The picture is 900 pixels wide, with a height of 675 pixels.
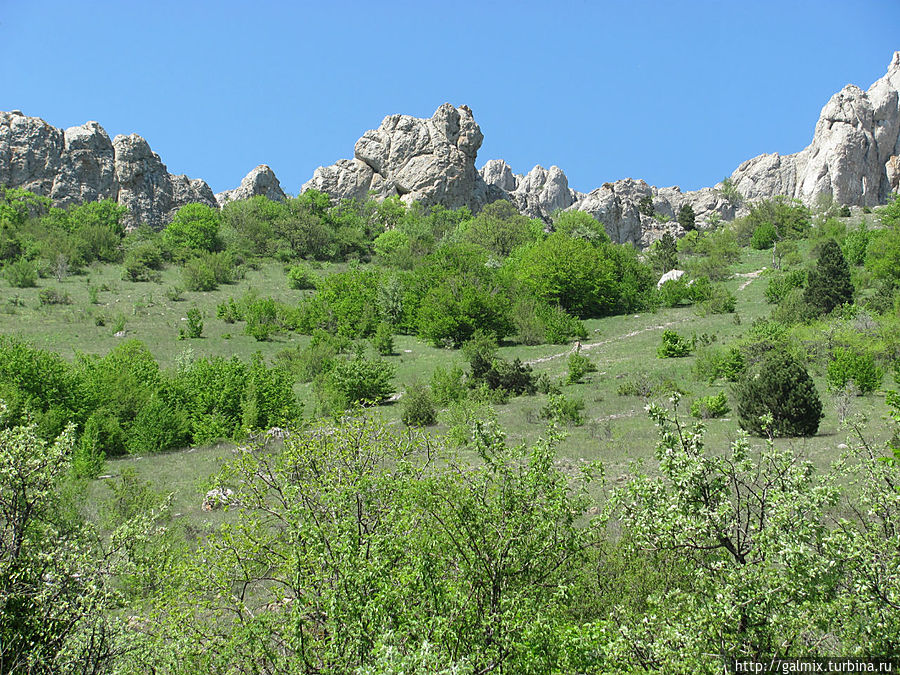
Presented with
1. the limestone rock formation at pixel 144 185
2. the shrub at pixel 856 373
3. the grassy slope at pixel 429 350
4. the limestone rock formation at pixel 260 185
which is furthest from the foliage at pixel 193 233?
the shrub at pixel 856 373

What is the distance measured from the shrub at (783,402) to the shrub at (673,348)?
11410 millimetres

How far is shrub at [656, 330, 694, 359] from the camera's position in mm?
27531

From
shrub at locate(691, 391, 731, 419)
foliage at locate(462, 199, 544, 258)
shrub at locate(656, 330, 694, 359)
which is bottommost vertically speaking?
shrub at locate(691, 391, 731, 419)

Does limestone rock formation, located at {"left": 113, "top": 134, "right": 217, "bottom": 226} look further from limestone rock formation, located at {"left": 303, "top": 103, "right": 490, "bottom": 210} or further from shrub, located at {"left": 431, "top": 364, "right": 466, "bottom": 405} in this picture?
shrub, located at {"left": 431, "top": 364, "right": 466, "bottom": 405}

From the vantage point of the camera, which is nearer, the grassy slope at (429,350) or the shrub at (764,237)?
the grassy slope at (429,350)

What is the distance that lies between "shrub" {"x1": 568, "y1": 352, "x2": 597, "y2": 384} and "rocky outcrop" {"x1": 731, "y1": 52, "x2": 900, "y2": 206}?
2703 inches

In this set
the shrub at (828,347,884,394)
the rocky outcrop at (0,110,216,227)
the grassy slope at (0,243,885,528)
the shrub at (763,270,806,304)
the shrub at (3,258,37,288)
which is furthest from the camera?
the rocky outcrop at (0,110,216,227)

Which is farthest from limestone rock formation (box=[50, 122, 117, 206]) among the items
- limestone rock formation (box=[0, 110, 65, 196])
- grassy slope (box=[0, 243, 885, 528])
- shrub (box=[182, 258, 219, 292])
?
shrub (box=[182, 258, 219, 292])

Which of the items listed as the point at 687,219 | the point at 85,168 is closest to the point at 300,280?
the point at 85,168

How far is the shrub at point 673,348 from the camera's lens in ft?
90.3

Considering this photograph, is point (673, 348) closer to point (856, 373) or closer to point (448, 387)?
point (856, 373)

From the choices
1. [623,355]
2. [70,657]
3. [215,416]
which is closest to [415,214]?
[623,355]

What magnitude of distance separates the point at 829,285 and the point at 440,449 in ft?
103

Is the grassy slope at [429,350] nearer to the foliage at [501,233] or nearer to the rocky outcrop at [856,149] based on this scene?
the foliage at [501,233]
